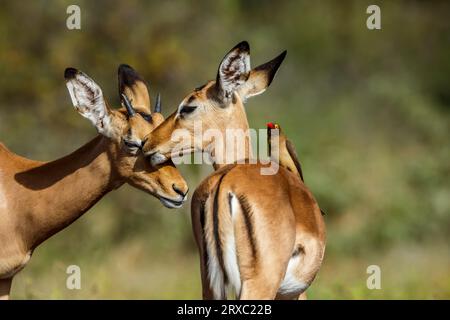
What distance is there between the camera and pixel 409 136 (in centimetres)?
1483

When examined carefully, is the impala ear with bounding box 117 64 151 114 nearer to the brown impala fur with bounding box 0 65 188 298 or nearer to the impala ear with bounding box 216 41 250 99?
the brown impala fur with bounding box 0 65 188 298

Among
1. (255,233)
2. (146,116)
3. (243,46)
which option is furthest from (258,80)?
(255,233)

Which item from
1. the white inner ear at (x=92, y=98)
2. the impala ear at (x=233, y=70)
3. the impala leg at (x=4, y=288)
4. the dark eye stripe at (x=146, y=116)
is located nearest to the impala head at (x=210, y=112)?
the impala ear at (x=233, y=70)

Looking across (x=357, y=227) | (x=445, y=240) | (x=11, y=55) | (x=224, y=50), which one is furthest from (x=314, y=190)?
(x=11, y=55)

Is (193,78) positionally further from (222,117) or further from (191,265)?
(222,117)

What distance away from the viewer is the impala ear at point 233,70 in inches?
266

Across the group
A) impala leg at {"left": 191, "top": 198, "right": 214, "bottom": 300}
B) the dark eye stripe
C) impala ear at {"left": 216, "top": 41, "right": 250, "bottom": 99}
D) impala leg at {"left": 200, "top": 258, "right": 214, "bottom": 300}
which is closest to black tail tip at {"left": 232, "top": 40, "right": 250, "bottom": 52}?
impala ear at {"left": 216, "top": 41, "right": 250, "bottom": 99}

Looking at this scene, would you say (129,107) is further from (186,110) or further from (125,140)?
(186,110)

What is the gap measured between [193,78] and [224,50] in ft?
2.67

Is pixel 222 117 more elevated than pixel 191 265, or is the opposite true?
pixel 222 117

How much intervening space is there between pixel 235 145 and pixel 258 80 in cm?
56

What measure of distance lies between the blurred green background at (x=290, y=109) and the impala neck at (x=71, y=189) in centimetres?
398

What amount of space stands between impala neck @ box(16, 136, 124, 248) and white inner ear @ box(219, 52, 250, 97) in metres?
0.69

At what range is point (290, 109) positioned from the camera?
15328 mm
